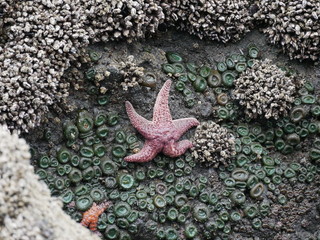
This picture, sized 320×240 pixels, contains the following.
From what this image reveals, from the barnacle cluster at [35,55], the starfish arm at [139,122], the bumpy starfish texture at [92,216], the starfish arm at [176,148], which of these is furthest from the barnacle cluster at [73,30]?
the bumpy starfish texture at [92,216]

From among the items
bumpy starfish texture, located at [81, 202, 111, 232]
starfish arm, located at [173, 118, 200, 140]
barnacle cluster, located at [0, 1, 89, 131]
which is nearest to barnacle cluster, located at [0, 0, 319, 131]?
barnacle cluster, located at [0, 1, 89, 131]

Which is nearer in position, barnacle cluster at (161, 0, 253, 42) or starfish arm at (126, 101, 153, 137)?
starfish arm at (126, 101, 153, 137)

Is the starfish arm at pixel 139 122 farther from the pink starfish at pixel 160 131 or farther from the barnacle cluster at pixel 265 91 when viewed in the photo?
the barnacle cluster at pixel 265 91

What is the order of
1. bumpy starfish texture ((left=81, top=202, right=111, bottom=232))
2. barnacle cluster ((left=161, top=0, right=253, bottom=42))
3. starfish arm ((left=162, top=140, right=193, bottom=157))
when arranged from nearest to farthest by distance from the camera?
bumpy starfish texture ((left=81, top=202, right=111, bottom=232))
starfish arm ((left=162, top=140, right=193, bottom=157))
barnacle cluster ((left=161, top=0, right=253, bottom=42))

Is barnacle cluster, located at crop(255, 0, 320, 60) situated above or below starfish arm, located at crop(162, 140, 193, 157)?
above

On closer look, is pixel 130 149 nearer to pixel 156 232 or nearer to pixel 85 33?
pixel 156 232

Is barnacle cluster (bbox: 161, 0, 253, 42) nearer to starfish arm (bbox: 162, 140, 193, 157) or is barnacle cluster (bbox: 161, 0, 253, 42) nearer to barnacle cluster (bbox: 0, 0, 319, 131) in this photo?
barnacle cluster (bbox: 0, 0, 319, 131)
